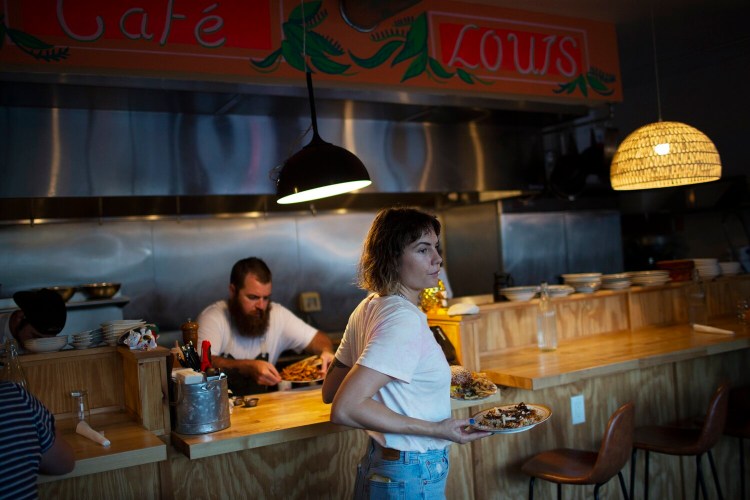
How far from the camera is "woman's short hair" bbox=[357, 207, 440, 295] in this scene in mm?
2320

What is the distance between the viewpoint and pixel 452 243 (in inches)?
281

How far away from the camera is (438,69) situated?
4.83 m

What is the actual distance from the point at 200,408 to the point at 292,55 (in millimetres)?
2379

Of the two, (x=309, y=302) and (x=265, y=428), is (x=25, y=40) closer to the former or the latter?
(x=265, y=428)

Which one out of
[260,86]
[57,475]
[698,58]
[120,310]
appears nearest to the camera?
[57,475]

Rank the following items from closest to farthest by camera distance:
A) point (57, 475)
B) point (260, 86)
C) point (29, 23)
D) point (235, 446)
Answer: point (57, 475), point (235, 446), point (29, 23), point (260, 86)

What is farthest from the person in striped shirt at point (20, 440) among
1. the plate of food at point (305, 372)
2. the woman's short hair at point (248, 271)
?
the woman's short hair at point (248, 271)

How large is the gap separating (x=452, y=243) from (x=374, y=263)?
4.84 metres

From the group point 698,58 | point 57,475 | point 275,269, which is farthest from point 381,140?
point 57,475

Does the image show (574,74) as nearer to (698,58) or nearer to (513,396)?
(698,58)

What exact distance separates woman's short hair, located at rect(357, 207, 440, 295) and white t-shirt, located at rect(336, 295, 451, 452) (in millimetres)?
59

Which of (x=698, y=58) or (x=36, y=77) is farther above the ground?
(x=698, y=58)

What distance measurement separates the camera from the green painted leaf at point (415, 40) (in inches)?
185

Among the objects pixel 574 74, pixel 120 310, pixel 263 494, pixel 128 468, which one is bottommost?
pixel 263 494
